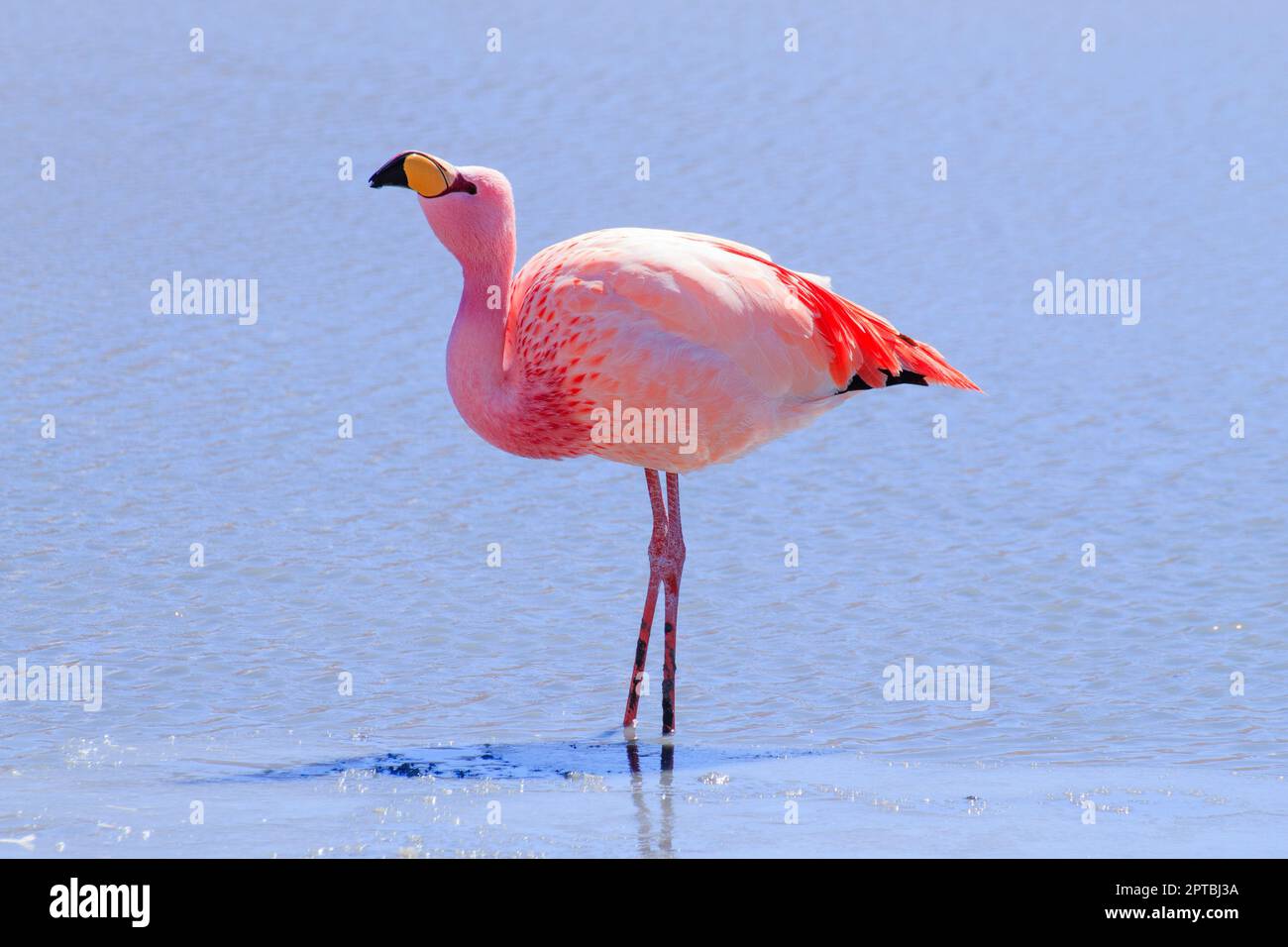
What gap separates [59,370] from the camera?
1223cm

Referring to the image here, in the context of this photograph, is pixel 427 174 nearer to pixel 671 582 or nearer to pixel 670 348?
pixel 670 348

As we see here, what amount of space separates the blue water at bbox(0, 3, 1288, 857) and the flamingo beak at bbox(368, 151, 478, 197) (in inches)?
73.2

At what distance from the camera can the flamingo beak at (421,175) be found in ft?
22.5

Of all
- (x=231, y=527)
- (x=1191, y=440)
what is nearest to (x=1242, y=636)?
(x=1191, y=440)

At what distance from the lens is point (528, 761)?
6.80 m

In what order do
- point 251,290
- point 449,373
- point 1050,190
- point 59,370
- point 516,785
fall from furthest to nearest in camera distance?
point 1050,190 < point 251,290 < point 59,370 < point 449,373 < point 516,785

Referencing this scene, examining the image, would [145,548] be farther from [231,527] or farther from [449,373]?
[449,373]

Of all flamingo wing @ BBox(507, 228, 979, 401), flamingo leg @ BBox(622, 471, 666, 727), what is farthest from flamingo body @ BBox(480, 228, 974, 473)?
flamingo leg @ BBox(622, 471, 666, 727)

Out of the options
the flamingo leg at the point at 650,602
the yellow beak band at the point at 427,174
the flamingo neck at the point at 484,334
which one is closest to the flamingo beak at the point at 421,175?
the yellow beak band at the point at 427,174

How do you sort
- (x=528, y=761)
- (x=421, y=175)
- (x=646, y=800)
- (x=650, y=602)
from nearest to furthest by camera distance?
(x=646, y=800), (x=528, y=761), (x=421, y=175), (x=650, y=602)

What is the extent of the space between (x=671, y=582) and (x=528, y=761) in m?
1.07

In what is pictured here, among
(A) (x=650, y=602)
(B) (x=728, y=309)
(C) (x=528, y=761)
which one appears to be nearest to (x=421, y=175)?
(B) (x=728, y=309)

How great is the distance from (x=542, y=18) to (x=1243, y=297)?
10751 mm

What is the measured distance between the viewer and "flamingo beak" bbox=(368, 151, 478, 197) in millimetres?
6855
